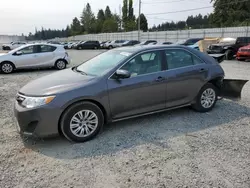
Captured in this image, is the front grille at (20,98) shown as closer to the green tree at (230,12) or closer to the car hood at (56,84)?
the car hood at (56,84)

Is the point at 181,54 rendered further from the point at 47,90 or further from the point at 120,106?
the point at 47,90

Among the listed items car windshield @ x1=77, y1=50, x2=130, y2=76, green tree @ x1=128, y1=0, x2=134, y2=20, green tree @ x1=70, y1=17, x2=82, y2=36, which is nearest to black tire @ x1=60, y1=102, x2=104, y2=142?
car windshield @ x1=77, y1=50, x2=130, y2=76

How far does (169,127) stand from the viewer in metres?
4.67

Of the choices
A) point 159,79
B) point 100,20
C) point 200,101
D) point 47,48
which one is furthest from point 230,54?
point 100,20

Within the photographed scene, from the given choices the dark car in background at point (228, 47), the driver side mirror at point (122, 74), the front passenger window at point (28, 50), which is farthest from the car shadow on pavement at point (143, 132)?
the dark car in background at point (228, 47)

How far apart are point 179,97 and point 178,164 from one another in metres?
1.93

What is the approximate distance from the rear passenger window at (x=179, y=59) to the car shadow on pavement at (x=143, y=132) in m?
1.06

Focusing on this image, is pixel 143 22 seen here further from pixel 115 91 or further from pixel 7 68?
pixel 115 91

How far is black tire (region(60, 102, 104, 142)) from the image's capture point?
395 cm

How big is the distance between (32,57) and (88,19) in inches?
3180

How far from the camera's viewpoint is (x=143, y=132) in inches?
175

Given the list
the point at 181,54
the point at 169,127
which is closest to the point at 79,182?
the point at 169,127

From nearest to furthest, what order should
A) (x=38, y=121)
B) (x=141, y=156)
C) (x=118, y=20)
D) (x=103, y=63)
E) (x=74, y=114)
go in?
(x=141, y=156) → (x=38, y=121) → (x=74, y=114) → (x=103, y=63) → (x=118, y=20)

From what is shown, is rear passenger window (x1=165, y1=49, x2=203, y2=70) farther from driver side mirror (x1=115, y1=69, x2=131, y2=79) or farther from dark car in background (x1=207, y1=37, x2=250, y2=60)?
dark car in background (x1=207, y1=37, x2=250, y2=60)
